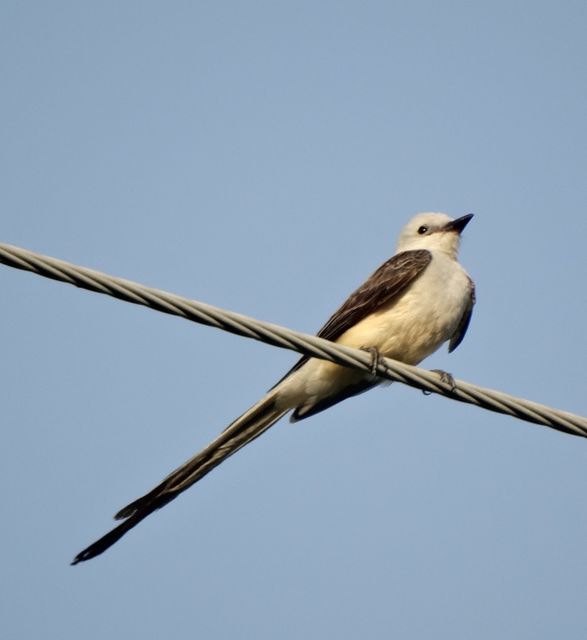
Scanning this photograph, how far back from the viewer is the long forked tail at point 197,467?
15.6ft

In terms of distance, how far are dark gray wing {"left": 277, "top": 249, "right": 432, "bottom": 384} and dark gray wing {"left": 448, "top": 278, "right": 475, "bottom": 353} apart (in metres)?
0.47

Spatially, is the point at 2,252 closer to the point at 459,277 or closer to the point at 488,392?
the point at 488,392

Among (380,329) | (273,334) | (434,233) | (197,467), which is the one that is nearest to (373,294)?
(380,329)

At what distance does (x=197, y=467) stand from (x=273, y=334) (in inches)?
58.6

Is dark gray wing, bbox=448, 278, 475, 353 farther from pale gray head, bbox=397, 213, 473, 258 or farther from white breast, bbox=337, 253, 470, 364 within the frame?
pale gray head, bbox=397, 213, 473, 258

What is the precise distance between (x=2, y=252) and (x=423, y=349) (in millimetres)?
3365

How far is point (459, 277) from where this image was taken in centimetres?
673

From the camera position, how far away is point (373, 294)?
6.34 metres

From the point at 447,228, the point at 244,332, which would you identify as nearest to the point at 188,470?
the point at 244,332

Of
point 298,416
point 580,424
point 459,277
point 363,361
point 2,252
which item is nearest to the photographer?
point 2,252

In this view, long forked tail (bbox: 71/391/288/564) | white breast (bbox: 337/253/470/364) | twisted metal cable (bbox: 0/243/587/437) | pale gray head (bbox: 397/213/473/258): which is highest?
pale gray head (bbox: 397/213/473/258)

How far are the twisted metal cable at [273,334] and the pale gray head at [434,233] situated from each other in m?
2.83

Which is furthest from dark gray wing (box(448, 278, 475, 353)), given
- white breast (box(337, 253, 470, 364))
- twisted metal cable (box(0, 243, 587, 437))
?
twisted metal cable (box(0, 243, 587, 437))

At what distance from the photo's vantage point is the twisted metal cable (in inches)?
138
